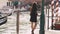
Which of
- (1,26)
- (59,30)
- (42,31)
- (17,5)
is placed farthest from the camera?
(1,26)

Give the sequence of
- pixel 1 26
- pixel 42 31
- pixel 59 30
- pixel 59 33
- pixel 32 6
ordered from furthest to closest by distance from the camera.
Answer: pixel 1 26
pixel 59 30
pixel 59 33
pixel 32 6
pixel 42 31

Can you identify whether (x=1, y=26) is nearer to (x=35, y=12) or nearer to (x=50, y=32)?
(x=50, y=32)

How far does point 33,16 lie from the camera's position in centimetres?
880

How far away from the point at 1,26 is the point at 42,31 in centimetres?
841

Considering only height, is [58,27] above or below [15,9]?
below

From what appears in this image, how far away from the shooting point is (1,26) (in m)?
14.7

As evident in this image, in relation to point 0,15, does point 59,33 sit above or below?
below

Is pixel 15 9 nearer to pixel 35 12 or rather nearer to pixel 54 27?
pixel 35 12

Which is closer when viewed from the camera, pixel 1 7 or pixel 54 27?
pixel 1 7

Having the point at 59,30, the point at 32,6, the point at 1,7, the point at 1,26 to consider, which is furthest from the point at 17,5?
the point at 1,26

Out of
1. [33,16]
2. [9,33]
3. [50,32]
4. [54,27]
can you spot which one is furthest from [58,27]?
[33,16]

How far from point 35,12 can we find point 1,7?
286 cm

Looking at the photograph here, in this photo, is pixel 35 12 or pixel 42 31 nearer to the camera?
pixel 42 31

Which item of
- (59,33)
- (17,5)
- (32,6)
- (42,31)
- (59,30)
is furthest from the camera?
(59,30)
